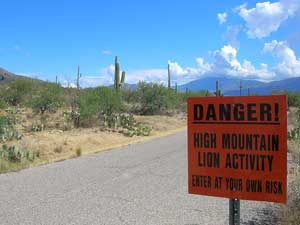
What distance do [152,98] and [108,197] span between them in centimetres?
3547

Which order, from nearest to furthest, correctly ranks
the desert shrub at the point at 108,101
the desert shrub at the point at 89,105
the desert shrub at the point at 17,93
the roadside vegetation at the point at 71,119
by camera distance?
the roadside vegetation at the point at 71,119 → the desert shrub at the point at 89,105 → the desert shrub at the point at 108,101 → the desert shrub at the point at 17,93

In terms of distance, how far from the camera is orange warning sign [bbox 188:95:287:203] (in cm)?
429

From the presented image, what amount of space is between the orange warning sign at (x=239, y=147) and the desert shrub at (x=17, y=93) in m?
40.8

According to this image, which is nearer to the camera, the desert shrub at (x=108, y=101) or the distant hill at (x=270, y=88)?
the desert shrub at (x=108, y=101)

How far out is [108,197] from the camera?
1047 cm

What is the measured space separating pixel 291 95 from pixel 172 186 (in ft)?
167

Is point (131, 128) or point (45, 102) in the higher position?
point (45, 102)

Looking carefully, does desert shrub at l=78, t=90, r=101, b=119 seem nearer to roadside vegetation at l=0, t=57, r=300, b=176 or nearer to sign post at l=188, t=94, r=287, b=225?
roadside vegetation at l=0, t=57, r=300, b=176

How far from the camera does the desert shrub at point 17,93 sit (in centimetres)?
4428

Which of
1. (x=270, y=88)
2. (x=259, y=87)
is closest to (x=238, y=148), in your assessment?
(x=270, y=88)

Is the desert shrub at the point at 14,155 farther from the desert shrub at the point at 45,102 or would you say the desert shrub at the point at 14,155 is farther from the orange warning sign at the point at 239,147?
the desert shrub at the point at 45,102

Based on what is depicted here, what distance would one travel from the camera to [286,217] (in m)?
7.57

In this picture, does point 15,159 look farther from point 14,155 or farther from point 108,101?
point 108,101

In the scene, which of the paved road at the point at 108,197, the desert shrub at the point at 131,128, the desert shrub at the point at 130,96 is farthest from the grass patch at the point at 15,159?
the desert shrub at the point at 130,96
